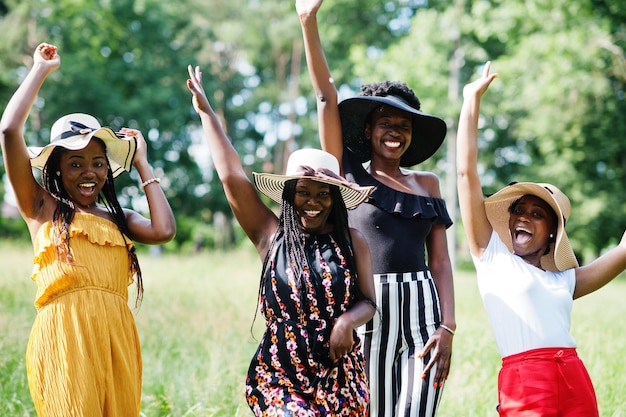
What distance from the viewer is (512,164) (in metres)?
27.1

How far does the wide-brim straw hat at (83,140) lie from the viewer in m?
3.40

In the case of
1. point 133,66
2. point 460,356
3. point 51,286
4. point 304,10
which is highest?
point 133,66

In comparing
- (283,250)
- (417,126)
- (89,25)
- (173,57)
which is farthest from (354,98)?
(173,57)

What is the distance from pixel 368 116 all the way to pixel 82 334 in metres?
1.80

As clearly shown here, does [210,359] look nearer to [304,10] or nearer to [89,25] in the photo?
[304,10]

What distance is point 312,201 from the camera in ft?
10.6

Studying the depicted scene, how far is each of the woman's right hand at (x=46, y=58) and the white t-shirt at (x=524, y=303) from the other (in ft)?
7.56

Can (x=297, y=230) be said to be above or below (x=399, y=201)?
below

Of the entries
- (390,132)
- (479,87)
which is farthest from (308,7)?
(479,87)

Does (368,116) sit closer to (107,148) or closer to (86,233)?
(107,148)

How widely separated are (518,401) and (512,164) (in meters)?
24.7

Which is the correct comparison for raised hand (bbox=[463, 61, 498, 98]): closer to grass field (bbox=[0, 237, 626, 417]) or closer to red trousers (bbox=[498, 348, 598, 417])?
red trousers (bbox=[498, 348, 598, 417])

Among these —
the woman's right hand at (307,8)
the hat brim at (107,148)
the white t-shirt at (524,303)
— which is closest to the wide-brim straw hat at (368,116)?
the woman's right hand at (307,8)

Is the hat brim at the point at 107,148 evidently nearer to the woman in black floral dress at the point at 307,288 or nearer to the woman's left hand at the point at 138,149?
the woman's left hand at the point at 138,149
